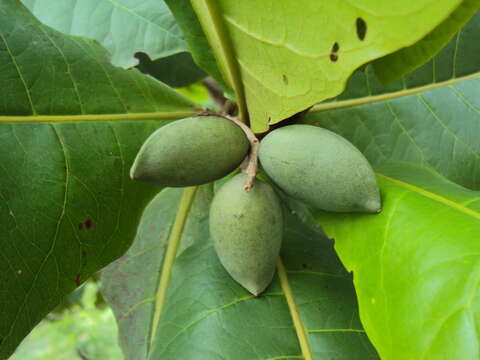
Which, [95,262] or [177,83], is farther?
[177,83]

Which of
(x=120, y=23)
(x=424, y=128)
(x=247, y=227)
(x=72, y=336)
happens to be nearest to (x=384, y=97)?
(x=424, y=128)

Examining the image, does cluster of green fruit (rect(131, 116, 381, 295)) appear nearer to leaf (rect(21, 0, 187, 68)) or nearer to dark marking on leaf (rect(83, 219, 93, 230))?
dark marking on leaf (rect(83, 219, 93, 230))

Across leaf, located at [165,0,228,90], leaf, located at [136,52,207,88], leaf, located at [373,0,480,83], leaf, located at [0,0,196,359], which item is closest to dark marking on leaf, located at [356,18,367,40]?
leaf, located at [373,0,480,83]

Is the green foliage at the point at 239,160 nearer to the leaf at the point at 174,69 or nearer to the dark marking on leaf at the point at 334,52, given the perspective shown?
the dark marking on leaf at the point at 334,52

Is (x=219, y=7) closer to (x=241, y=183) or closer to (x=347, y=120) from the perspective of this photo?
(x=241, y=183)

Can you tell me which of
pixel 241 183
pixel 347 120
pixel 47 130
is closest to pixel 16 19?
pixel 47 130

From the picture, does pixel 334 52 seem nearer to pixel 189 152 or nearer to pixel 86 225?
pixel 189 152

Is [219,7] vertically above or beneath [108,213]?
above
